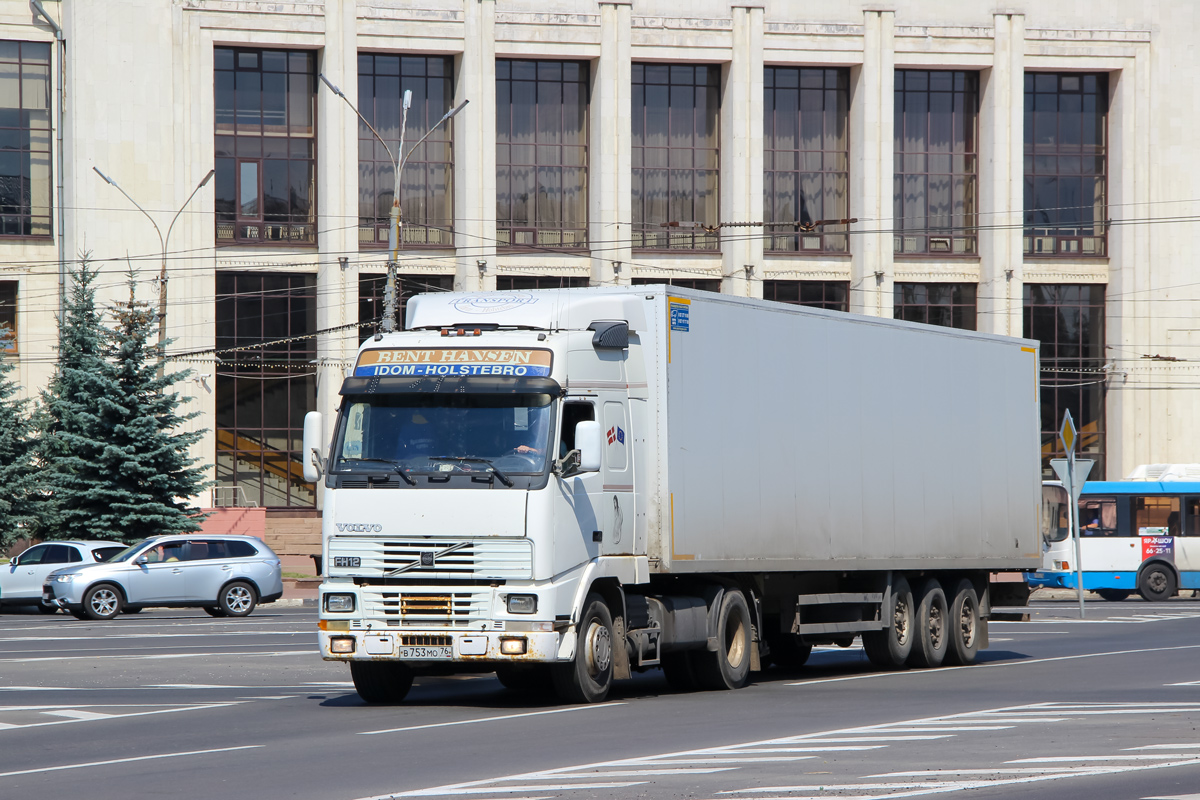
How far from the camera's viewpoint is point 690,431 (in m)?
15.8

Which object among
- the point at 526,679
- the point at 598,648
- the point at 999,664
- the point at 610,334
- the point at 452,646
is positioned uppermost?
the point at 610,334

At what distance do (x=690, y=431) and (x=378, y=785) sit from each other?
20.9ft

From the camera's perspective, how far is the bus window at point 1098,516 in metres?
41.1

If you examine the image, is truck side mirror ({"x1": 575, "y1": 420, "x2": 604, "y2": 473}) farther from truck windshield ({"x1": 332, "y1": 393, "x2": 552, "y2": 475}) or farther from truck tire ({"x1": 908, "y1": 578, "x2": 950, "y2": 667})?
truck tire ({"x1": 908, "y1": 578, "x2": 950, "y2": 667})

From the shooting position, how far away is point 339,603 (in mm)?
14469

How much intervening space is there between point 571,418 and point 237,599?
1951cm

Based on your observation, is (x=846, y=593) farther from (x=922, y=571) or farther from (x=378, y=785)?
(x=378, y=785)

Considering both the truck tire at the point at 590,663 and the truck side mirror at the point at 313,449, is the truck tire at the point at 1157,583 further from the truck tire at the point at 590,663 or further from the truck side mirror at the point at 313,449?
the truck side mirror at the point at 313,449

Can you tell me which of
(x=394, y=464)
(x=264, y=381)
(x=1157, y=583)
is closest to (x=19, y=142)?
(x=264, y=381)

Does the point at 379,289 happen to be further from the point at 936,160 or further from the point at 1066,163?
the point at 1066,163

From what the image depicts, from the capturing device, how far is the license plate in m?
14.1

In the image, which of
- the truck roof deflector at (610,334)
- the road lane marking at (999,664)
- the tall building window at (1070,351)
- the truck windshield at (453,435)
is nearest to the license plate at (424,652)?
the truck windshield at (453,435)

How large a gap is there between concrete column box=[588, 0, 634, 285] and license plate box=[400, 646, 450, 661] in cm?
4059

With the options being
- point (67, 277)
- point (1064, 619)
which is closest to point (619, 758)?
point (1064, 619)
